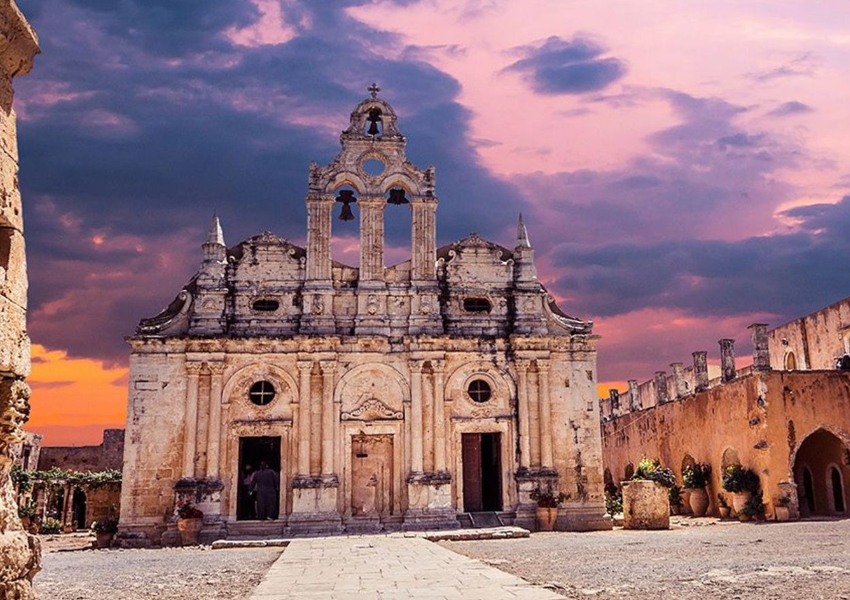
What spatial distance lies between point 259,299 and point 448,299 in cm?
575

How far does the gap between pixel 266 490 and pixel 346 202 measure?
9152mm

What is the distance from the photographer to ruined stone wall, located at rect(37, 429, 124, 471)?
38.4m

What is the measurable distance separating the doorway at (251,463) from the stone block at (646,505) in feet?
33.0

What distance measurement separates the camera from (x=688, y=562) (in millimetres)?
12617

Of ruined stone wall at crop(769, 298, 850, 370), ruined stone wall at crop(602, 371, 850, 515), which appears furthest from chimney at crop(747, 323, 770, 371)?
ruined stone wall at crop(769, 298, 850, 370)

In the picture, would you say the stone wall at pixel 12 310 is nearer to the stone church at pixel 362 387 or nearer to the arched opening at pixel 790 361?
the stone church at pixel 362 387

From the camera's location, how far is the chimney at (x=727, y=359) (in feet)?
91.4

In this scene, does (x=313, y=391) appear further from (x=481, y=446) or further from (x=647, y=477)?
(x=647, y=477)

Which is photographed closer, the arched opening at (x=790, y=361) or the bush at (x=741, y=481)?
the bush at (x=741, y=481)

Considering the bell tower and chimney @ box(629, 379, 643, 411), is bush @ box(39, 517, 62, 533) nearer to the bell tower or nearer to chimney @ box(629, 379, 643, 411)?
the bell tower

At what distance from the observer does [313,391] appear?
23.7 m

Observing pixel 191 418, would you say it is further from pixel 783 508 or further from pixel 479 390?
pixel 783 508

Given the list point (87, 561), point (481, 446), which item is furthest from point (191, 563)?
point (481, 446)

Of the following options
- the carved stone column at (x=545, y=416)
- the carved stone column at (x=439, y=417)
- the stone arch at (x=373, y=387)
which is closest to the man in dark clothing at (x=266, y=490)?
the stone arch at (x=373, y=387)
